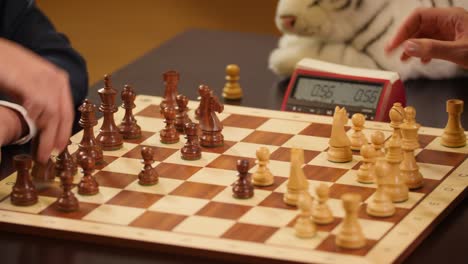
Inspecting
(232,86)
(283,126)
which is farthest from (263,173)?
(232,86)

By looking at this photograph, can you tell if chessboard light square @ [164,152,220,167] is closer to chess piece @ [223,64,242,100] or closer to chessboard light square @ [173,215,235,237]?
chessboard light square @ [173,215,235,237]

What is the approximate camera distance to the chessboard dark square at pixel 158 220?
1.59 m

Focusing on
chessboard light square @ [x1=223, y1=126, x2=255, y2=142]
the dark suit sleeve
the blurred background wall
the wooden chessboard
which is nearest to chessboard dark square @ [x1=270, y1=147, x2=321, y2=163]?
the wooden chessboard

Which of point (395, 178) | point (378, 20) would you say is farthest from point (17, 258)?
point (378, 20)

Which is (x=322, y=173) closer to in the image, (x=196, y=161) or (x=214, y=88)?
(x=196, y=161)

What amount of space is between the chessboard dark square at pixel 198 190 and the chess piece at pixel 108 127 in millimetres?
269

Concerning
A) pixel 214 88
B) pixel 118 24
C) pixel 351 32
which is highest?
pixel 351 32

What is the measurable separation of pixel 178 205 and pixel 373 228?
338 millimetres

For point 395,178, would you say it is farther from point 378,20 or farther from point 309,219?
point 378,20

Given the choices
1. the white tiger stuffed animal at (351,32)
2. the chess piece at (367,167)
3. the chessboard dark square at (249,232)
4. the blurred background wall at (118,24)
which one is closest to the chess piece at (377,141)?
the chess piece at (367,167)

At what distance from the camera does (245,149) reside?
201 centimetres

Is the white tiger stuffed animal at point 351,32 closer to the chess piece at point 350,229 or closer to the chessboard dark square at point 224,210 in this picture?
the chessboard dark square at point 224,210

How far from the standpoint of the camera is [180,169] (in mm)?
1871

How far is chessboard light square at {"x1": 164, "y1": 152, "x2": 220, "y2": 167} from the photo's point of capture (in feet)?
6.26
